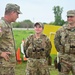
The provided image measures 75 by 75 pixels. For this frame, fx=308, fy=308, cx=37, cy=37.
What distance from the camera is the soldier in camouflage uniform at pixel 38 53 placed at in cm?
730

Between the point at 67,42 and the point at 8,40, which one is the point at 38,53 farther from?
the point at 8,40

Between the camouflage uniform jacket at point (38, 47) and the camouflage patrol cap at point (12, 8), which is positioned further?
the camouflage uniform jacket at point (38, 47)

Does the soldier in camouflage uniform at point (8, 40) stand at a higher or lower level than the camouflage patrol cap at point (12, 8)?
lower

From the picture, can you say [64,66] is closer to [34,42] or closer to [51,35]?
[34,42]

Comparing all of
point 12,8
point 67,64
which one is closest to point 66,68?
point 67,64

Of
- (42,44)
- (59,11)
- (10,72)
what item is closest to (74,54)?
(42,44)

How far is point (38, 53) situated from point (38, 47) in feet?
0.47

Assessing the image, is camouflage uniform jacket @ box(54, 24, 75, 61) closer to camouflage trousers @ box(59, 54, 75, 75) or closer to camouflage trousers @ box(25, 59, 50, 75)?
camouflage trousers @ box(59, 54, 75, 75)

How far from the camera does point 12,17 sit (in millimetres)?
5844

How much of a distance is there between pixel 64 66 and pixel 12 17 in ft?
6.18

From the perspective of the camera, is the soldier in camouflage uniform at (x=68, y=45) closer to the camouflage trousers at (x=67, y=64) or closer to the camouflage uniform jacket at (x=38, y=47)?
the camouflage trousers at (x=67, y=64)

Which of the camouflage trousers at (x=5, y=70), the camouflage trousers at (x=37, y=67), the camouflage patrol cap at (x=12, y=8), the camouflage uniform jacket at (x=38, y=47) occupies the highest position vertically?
the camouflage patrol cap at (x=12, y=8)

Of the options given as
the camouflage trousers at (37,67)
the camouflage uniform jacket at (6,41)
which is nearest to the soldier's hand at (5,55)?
the camouflage uniform jacket at (6,41)

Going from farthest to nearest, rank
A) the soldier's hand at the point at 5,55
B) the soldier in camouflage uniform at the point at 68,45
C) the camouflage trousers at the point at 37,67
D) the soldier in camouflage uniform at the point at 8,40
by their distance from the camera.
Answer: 1. the camouflage trousers at the point at 37,67
2. the soldier in camouflage uniform at the point at 68,45
3. the soldier in camouflage uniform at the point at 8,40
4. the soldier's hand at the point at 5,55
